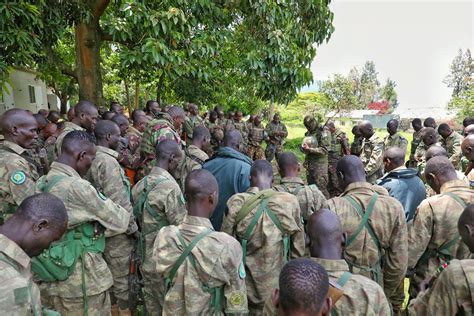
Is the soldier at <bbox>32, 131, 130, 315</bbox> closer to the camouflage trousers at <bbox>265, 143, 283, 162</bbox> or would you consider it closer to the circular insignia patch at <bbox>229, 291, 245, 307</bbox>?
the circular insignia patch at <bbox>229, 291, 245, 307</bbox>

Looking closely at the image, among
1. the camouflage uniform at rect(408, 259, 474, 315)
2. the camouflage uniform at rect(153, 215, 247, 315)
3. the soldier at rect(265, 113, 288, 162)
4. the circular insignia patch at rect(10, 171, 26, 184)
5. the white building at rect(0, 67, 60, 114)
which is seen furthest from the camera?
the white building at rect(0, 67, 60, 114)

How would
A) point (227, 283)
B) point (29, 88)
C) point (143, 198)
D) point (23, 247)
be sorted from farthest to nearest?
1. point (29, 88)
2. point (143, 198)
3. point (227, 283)
4. point (23, 247)

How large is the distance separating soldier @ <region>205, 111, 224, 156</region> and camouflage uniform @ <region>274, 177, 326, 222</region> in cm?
470

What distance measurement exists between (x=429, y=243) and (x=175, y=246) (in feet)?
7.11

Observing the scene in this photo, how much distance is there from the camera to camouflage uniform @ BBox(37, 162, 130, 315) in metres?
2.76

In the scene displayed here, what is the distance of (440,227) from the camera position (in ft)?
9.81

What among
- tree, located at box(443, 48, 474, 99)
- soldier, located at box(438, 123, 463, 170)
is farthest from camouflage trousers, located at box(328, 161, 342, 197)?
tree, located at box(443, 48, 474, 99)

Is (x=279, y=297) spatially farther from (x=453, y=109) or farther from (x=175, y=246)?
(x=453, y=109)

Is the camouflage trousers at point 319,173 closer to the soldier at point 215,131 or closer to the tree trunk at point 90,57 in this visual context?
the soldier at point 215,131

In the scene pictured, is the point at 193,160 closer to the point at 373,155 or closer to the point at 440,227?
the point at 440,227

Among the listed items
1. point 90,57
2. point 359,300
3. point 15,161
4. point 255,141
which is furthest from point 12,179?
point 255,141

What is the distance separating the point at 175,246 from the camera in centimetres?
249

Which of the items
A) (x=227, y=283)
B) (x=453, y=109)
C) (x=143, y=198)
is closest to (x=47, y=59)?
(x=143, y=198)

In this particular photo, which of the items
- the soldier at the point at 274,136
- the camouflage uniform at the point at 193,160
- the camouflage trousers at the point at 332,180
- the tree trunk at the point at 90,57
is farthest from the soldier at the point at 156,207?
the soldier at the point at 274,136
